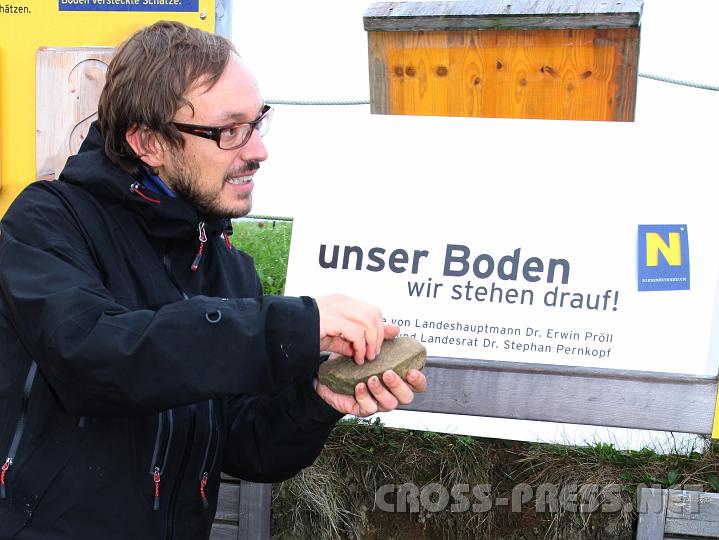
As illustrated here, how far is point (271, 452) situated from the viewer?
2.12 metres

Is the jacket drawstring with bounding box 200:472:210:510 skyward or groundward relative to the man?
groundward

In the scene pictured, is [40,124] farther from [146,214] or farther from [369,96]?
[146,214]

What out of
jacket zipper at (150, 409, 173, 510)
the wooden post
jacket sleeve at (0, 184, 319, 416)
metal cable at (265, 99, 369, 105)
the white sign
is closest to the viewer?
jacket sleeve at (0, 184, 319, 416)

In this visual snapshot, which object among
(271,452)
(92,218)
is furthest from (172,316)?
(271,452)

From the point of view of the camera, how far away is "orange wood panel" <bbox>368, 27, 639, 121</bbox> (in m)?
3.38

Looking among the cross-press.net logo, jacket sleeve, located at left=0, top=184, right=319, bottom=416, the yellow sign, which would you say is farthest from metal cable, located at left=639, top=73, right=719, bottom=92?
jacket sleeve, located at left=0, top=184, right=319, bottom=416

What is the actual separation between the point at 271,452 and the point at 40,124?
2165 millimetres

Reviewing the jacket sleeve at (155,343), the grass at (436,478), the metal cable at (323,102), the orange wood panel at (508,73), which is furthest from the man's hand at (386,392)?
the metal cable at (323,102)

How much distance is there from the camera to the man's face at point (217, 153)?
6.19 feet

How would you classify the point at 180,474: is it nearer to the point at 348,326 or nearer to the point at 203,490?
the point at 203,490

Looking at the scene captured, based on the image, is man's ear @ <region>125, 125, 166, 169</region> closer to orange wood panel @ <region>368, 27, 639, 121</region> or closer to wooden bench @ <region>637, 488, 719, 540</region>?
orange wood panel @ <region>368, 27, 639, 121</region>

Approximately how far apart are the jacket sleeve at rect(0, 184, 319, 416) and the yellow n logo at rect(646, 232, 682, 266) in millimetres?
1966

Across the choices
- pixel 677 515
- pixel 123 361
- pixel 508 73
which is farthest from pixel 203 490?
pixel 508 73

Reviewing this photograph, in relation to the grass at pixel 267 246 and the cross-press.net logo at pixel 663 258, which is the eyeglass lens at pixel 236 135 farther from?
the grass at pixel 267 246
